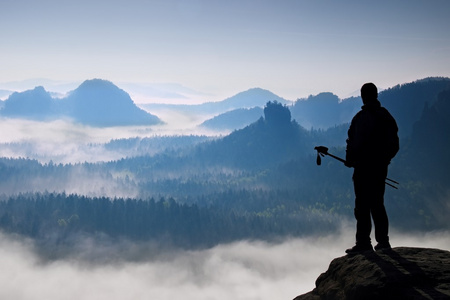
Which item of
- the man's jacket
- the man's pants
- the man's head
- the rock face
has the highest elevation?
the man's head

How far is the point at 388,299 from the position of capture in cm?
1027

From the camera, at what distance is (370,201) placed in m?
13.8

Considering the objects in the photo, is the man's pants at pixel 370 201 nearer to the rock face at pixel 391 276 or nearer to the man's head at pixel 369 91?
the rock face at pixel 391 276

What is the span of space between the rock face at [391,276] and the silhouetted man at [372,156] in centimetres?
110

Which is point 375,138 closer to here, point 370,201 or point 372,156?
point 372,156

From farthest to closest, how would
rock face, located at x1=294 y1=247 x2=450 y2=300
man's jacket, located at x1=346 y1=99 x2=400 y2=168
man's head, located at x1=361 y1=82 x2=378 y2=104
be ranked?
man's head, located at x1=361 y1=82 x2=378 y2=104 → man's jacket, located at x1=346 y1=99 x2=400 y2=168 → rock face, located at x1=294 y1=247 x2=450 y2=300

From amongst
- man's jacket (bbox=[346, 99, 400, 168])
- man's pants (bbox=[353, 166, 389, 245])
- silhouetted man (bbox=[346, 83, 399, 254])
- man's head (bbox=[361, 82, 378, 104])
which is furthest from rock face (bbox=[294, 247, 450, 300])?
man's head (bbox=[361, 82, 378, 104])

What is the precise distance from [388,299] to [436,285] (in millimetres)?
1385

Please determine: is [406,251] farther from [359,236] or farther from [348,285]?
[348,285]

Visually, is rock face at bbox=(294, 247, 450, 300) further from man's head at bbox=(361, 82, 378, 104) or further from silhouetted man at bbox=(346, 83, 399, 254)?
man's head at bbox=(361, 82, 378, 104)

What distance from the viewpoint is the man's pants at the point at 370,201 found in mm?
13508

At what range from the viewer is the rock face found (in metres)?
10.2

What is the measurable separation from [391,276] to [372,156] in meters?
4.33

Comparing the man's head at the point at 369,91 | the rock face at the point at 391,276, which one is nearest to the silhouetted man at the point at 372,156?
the man's head at the point at 369,91
